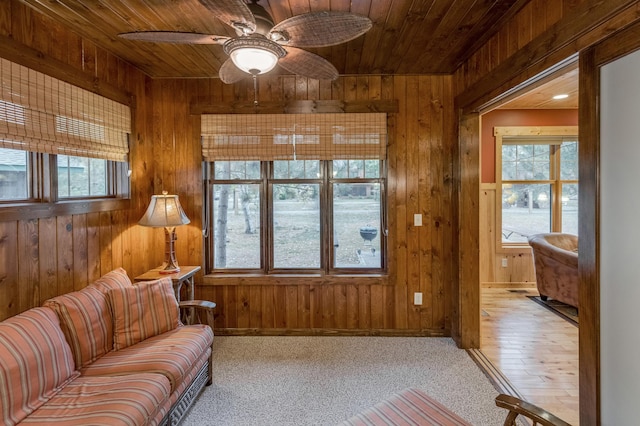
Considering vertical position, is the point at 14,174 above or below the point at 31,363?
above

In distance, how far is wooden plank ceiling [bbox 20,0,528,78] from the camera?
214cm

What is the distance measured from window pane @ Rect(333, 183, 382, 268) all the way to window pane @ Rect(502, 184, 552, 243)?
117 inches

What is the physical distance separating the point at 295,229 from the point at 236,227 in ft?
2.14

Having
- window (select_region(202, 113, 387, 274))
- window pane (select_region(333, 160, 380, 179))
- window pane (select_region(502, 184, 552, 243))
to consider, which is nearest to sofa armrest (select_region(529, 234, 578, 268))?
window pane (select_region(502, 184, 552, 243))

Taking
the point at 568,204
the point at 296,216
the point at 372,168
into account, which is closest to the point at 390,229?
the point at 372,168

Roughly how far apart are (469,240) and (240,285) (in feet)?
7.76

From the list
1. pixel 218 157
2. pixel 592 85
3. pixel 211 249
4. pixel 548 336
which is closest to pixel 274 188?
pixel 218 157

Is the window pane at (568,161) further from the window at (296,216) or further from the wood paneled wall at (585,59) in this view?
the wood paneled wall at (585,59)

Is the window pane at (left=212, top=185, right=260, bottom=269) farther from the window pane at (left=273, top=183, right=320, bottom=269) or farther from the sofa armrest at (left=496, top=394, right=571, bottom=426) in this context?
the sofa armrest at (left=496, top=394, right=571, bottom=426)

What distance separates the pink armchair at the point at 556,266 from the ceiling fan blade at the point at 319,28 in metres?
4.00

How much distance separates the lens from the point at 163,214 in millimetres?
2939

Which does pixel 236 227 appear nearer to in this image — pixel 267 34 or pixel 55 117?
pixel 55 117

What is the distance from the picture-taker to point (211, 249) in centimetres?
361

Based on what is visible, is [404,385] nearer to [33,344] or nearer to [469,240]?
[469,240]
